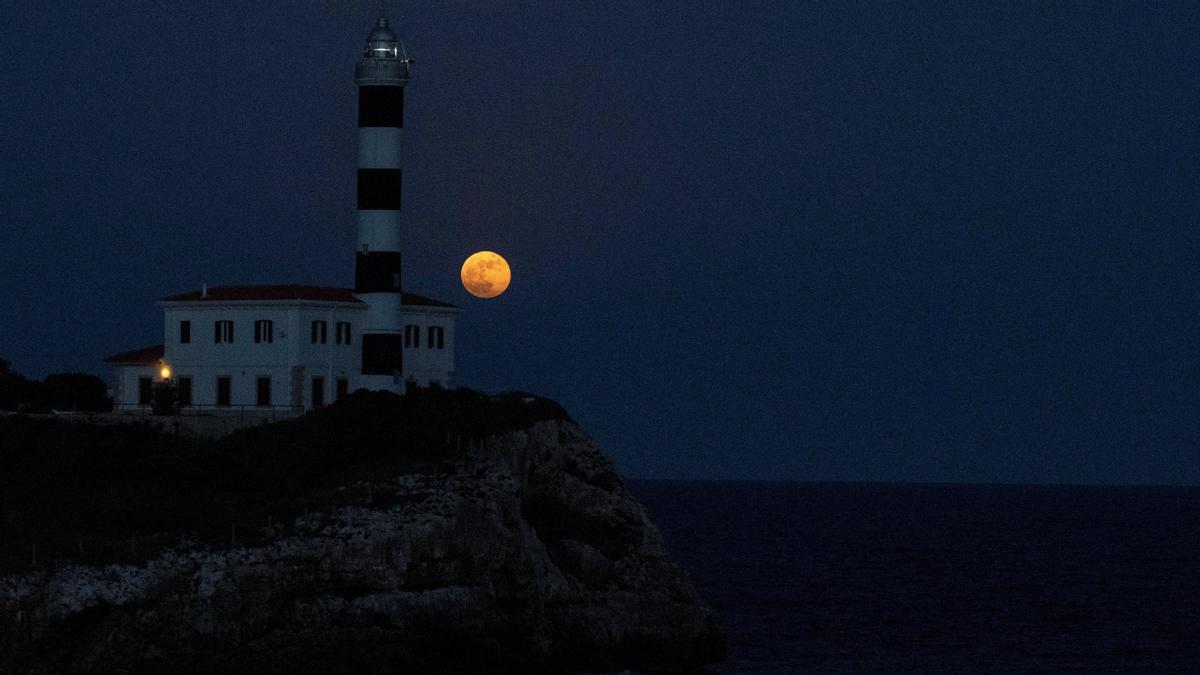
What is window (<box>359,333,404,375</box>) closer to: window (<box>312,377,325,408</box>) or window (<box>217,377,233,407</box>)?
window (<box>312,377,325,408</box>)

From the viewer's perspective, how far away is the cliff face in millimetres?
53344

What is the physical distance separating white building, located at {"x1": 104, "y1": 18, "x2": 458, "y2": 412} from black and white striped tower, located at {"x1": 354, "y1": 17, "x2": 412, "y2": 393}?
38 millimetres

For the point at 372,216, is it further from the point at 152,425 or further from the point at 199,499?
the point at 199,499

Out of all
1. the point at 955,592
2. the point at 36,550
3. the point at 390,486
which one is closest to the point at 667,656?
the point at 390,486

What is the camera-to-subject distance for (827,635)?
73688 millimetres

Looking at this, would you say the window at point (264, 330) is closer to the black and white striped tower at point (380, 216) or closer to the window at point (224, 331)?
the window at point (224, 331)

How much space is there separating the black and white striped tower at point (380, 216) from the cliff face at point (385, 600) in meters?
13.7

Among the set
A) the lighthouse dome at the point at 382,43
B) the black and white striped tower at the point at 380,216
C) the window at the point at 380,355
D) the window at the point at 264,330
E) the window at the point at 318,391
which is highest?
the lighthouse dome at the point at 382,43

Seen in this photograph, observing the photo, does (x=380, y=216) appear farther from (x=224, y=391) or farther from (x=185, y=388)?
(x=185, y=388)

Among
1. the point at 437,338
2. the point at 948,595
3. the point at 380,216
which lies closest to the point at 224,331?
the point at 380,216

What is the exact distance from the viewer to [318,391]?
78.0 metres

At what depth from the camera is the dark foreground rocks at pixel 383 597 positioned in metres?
53.3

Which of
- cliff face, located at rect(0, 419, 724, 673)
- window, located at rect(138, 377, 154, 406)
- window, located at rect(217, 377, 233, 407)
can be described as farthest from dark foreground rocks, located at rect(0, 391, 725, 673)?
window, located at rect(138, 377, 154, 406)

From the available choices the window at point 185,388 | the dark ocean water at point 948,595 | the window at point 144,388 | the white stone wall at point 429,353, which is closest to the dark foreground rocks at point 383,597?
the dark ocean water at point 948,595
